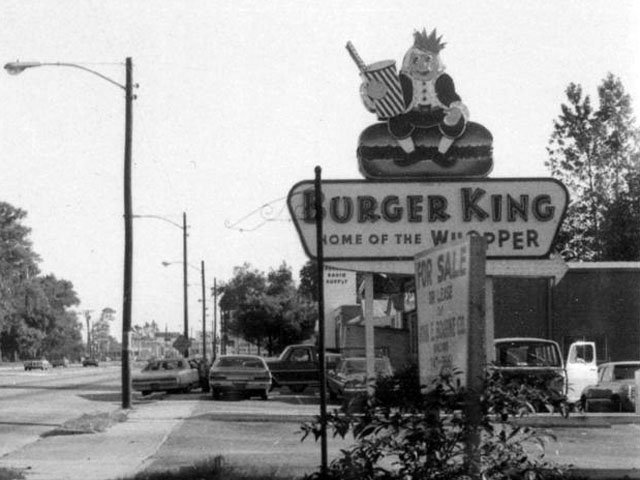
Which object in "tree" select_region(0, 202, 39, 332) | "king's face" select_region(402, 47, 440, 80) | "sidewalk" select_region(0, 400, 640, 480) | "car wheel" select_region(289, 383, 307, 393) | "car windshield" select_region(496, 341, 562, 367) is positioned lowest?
"car wheel" select_region(289, 383, 307, 393)

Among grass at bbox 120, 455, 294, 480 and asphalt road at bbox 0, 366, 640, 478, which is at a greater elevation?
grass at bbox 120, 455, 294, 480

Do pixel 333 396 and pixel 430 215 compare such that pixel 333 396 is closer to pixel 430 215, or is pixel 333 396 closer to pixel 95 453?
pixel 95 453

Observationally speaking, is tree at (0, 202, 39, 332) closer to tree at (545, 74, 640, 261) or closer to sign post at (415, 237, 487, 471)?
tree at (545, 74, 640, 261)

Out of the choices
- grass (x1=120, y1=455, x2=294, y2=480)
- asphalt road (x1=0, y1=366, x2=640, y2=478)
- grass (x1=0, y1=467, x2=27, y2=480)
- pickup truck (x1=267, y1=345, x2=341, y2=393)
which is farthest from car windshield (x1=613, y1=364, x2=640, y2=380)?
grass (x1=0, y1=467, x2=27, y2=480)

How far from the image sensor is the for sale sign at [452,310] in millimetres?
7230

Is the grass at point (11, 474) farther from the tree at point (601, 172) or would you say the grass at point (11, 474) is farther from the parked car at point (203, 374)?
the tree at point (601, 172)

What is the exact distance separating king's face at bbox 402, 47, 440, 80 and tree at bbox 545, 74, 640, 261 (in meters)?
42.6

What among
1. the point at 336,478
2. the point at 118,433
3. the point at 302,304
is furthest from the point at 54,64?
the point at 302,304

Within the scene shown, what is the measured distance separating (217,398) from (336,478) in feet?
82.4

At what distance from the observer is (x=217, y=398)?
3206cm

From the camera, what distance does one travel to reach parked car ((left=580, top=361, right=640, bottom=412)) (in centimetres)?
2441

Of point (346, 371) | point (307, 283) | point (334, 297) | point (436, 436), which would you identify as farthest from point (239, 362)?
point (307, 283)

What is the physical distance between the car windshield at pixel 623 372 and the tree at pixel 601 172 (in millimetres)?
29545

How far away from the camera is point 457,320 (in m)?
7.47
